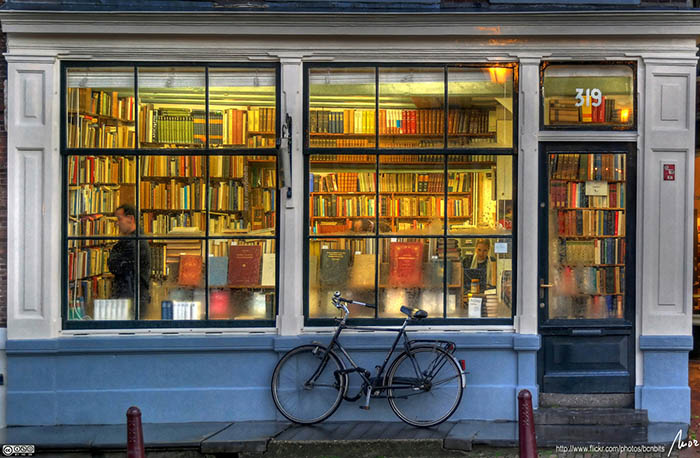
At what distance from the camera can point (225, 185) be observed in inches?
334

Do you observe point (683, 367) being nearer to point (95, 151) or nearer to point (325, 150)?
point (325, 150)

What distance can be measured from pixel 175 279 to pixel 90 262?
0.90 meters

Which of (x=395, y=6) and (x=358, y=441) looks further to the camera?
(x=395, y=6)

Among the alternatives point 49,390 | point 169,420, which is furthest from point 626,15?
point 49,390

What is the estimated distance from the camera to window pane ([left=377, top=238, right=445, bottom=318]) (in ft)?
28.0

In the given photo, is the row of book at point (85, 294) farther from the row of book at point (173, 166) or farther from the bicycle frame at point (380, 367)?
the bicycle frame at point (380, 367)

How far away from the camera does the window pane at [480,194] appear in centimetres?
848

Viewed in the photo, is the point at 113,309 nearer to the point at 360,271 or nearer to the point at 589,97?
the point at 360,271

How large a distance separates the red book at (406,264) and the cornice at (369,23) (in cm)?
220

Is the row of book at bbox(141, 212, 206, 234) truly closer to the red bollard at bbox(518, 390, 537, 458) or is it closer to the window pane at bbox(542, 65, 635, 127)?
the window pane at bbox(542, 65, 635, 127)

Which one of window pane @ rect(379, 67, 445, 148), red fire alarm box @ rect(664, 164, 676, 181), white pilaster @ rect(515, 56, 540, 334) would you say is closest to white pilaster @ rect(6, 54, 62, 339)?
window pane @ rect(379, 67, 445, 148)

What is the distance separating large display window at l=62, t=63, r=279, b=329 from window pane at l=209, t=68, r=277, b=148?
0.01m

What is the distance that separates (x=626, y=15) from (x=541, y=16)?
0.84 meters

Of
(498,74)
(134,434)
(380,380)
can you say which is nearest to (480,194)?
(498,74)
